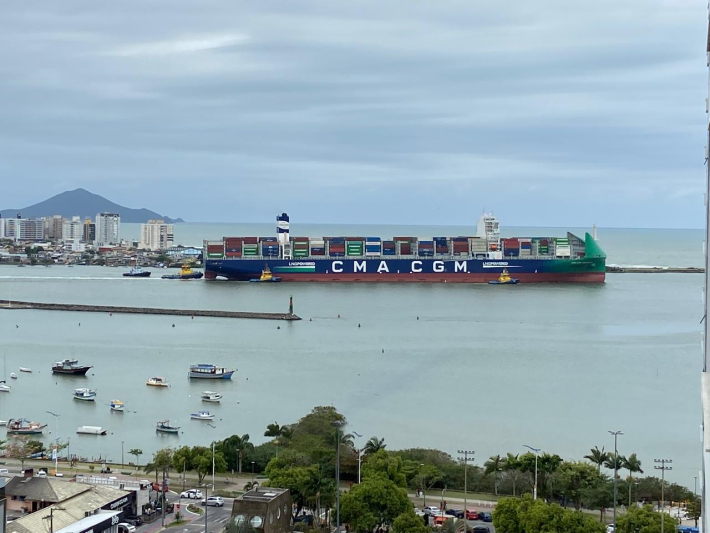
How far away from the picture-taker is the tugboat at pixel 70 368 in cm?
1323

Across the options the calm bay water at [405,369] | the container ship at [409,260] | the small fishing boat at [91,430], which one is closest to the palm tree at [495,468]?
the calm bay water at [405,369]

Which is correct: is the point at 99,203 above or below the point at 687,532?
above

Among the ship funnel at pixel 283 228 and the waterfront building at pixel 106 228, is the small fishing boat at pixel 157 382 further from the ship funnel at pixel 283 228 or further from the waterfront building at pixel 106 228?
the waterfront building at pixel 106 228

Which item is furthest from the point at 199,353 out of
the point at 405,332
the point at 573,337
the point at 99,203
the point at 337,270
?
the point at 99,203

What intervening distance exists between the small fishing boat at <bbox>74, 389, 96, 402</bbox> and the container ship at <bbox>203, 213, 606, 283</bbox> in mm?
17253

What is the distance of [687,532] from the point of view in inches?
249

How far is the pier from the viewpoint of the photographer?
1991cm

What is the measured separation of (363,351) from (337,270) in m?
14.1

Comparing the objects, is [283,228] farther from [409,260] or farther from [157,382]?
[157,382]

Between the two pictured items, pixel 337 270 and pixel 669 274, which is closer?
pixel 337 270

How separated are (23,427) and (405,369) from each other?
215 inches

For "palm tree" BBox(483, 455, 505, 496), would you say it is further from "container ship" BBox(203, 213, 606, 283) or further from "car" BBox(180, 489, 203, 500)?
"container ship" BBox(203, 213, 606, 283)

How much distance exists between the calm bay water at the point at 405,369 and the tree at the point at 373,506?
2399 mm

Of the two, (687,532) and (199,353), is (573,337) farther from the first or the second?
(687,532)
